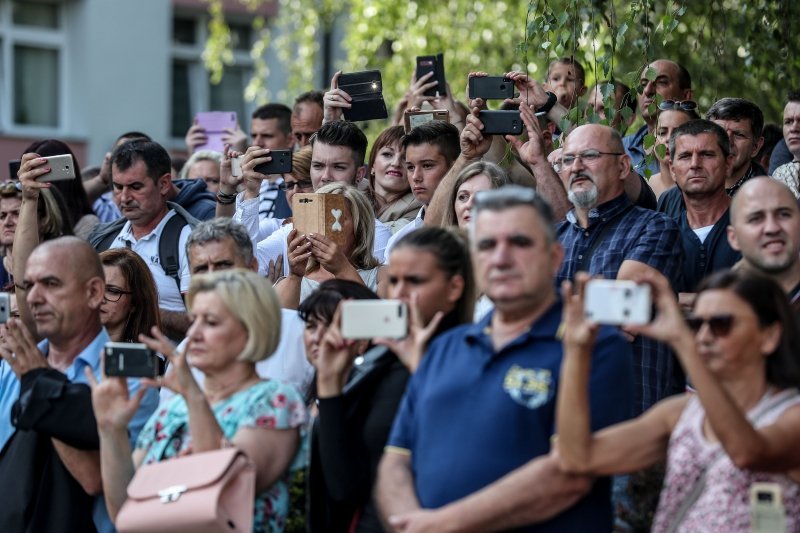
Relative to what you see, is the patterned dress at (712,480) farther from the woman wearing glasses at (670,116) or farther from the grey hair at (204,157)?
the grey hair at (204,157)

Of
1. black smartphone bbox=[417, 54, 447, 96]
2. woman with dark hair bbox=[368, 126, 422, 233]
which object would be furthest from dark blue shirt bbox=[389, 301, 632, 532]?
black smartphone bbox=[417, 54, 447, 96]

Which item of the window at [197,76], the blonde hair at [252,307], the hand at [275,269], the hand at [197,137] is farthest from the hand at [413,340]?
the window at [197,76]

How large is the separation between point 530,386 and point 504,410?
111 millimetres

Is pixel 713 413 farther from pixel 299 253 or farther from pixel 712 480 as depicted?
pixel 299 253

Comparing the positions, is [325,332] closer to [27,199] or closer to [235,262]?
[235,262]

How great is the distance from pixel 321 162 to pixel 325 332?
297 centimetres

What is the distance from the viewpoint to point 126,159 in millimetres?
8820

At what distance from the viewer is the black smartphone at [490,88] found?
27.6ft

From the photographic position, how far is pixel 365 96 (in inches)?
362

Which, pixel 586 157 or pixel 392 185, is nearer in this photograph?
pixel 586 157

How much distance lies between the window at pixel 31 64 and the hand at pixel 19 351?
573 inches

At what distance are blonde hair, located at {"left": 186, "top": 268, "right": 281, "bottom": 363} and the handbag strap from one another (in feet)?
5.50

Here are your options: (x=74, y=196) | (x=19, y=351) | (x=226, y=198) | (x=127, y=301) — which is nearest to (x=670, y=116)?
(x=226, y=198)

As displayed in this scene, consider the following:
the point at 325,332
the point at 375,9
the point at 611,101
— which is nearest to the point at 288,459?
the point at 325,332
